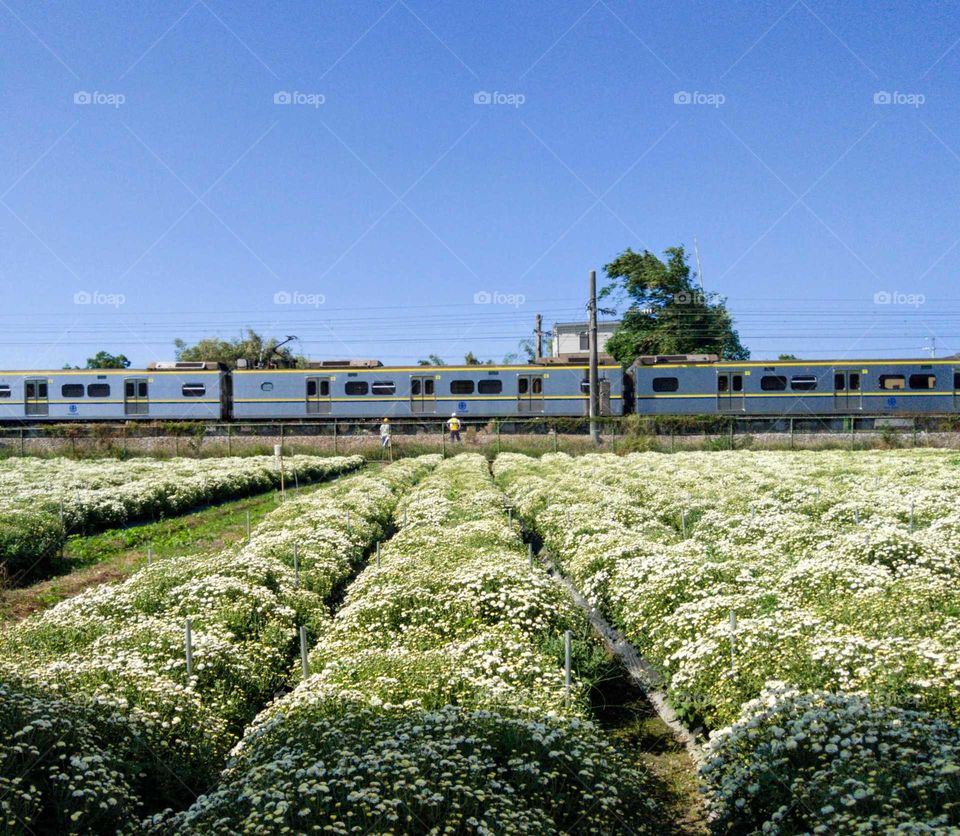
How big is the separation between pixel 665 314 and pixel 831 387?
2435cm

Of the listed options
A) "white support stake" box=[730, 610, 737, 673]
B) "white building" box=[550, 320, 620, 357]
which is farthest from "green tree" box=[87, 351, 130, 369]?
"white support stake" box=[730, 610, 737, 673]

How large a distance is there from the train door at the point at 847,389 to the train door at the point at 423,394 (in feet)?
64.7

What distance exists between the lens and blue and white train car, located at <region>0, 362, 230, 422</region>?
39.9m

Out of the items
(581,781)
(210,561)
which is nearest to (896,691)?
(581,781)

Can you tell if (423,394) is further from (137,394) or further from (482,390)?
(137,394)

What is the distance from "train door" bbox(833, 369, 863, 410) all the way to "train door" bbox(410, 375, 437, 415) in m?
19.7

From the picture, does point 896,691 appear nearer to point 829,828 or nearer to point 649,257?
point 829,828

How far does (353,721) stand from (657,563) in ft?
15.2

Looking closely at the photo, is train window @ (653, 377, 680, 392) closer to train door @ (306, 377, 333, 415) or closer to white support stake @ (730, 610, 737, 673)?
train door @ (306, 377, 333, 415)

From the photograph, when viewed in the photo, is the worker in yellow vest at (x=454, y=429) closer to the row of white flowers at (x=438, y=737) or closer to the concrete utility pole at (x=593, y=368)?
the concrete utility pole at (x=593, y=368)

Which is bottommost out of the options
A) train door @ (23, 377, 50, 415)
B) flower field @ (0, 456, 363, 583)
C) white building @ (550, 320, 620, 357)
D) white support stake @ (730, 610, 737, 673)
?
flower field @ (0, 456, 363, 583)

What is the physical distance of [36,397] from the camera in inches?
1582

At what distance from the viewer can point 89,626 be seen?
8055 mm

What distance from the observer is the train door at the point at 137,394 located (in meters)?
40.0
